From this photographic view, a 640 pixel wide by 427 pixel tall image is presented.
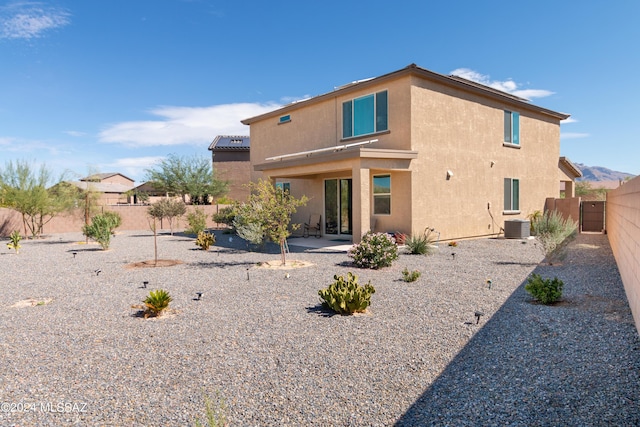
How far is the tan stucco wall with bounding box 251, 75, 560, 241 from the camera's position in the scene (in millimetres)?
14273

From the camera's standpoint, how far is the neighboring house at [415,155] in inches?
558

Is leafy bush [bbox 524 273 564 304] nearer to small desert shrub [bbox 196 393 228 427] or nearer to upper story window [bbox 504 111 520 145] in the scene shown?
small desert shrub [bbox 196 393 228 427]

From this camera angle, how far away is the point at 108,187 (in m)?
46.9

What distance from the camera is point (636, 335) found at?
4.96m

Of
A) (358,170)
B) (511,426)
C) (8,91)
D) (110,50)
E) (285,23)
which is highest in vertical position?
(285,23)

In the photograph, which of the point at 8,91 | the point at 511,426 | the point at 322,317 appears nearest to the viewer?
the point at 511,426

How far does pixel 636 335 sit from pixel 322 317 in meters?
4.08

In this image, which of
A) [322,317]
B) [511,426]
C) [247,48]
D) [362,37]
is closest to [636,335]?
[511,426]

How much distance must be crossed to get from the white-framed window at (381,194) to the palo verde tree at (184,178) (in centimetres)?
2543

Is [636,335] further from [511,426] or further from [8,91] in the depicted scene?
[8,91]

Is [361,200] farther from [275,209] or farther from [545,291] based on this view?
[545,291]

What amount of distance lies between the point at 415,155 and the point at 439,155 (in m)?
1.72

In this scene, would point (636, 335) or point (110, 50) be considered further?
point (110, 50)

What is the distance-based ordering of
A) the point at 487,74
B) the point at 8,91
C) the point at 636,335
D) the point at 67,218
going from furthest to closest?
the point at 67,218 < the point at 487,74 < the point at 8,91 < the point at 636,335
